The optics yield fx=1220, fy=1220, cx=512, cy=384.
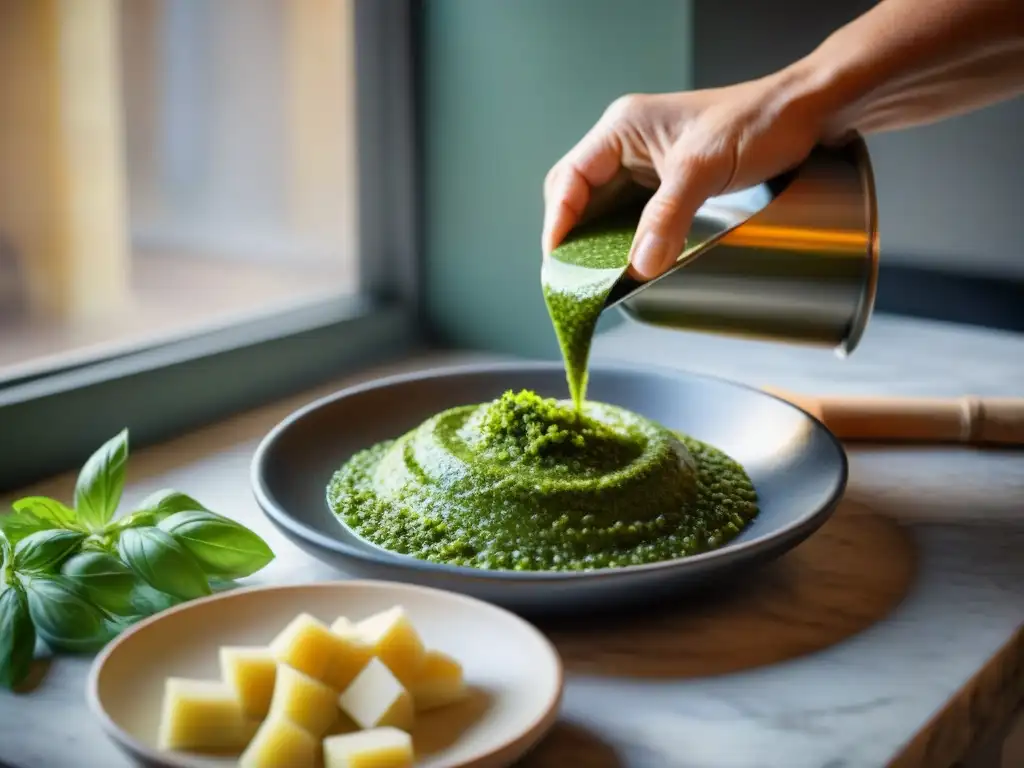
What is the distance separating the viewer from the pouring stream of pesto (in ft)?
3.39

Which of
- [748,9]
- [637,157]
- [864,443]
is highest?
[748,9]

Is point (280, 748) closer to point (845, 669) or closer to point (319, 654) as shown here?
point (319, 654)

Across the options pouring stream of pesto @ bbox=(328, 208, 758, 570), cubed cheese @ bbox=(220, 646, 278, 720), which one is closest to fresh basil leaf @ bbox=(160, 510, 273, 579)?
pouring stream of pesto @ bbox=(328, 208, 758, 570)

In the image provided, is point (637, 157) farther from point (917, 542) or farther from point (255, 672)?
point (255, 672)

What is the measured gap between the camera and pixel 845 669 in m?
0.90

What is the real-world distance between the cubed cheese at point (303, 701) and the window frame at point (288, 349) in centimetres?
72

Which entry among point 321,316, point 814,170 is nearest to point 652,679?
point 814,170

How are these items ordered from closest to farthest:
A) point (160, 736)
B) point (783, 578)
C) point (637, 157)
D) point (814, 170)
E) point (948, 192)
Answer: point (160, 736)
point (783, 578)
point (814, 170)
point (637, 157)
point (948, 192)

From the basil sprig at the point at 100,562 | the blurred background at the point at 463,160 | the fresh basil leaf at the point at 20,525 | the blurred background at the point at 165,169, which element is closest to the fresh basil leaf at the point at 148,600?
the basil sprig at the point at 100,562

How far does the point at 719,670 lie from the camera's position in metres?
0.90

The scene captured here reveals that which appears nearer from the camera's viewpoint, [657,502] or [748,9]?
[657,502]

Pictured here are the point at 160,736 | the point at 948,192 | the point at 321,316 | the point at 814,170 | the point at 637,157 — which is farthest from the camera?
the point at 948,192

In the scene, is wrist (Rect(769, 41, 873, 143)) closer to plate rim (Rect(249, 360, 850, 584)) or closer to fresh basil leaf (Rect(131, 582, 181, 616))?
plate rim (Rect(249, 360, 850, 584))

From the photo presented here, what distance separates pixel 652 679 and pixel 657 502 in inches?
8.8
